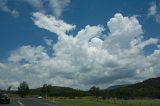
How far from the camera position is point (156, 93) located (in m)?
164

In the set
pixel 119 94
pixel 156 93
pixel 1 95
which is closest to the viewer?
pixel 1 95

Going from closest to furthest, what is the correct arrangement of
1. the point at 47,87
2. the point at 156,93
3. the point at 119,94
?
the point at 47,87
the point at 156,93
the point at 119,94

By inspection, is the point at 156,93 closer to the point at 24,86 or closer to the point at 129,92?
the point at 129,92

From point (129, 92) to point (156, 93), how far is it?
23.8 m

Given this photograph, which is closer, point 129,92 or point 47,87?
point 47,87

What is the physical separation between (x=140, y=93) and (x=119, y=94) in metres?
14.9

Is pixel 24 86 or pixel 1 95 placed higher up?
pixel 24 86

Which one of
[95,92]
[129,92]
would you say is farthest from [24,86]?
[129,92]

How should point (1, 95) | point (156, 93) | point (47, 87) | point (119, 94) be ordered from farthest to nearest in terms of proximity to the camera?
point (119, 94) < point (156, 93) < point (47, 87) < point (1, 95)

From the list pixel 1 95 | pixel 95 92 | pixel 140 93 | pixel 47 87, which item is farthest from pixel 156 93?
pixel 1 95

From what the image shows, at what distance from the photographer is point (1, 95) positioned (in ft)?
149

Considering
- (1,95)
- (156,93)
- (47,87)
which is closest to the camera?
(1,95)

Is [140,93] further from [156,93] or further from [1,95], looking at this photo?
[1,95]

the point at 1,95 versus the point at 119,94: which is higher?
the point at 119,94
